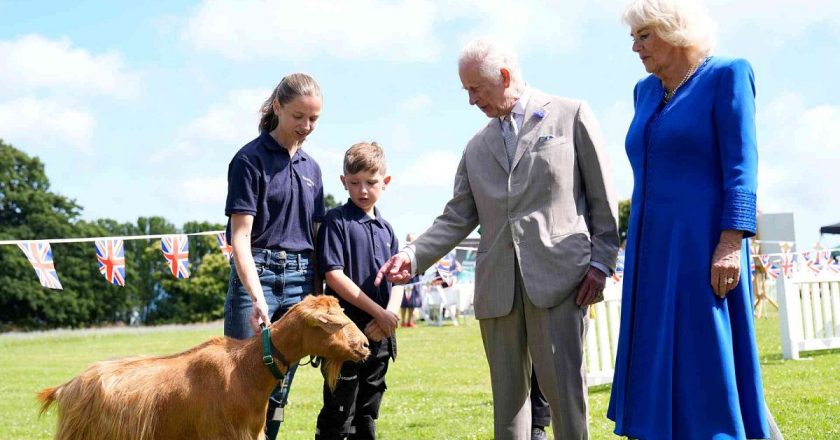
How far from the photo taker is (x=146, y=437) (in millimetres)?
3818

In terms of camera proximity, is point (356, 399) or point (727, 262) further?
point (356, 399)

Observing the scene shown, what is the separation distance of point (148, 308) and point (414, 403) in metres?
50.3

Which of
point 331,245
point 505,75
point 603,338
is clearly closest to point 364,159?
point 331,245

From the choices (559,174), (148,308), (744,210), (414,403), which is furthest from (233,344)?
(148,308)

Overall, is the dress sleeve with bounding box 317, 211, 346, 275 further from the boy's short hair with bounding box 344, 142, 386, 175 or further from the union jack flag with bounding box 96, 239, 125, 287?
the union jack flag with bounding box 96, 239, 125, 287

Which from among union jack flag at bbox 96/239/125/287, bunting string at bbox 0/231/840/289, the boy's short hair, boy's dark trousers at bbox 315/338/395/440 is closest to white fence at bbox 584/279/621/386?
bunting string at bbox 0/231/840/289

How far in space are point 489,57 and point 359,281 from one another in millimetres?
1481

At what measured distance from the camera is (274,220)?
4.37 metres

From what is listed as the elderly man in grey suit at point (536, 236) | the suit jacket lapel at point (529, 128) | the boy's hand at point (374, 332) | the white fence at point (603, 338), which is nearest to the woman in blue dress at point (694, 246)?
the elderly man in grey suit at point (536, 236)

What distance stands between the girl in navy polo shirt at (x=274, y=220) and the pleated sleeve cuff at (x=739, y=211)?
80.3 inches

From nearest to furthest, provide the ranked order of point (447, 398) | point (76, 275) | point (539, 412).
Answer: point (539, 412), point (447, 398), point (76, 275)

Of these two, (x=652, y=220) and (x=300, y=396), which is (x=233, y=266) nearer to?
(x=652, y=220)

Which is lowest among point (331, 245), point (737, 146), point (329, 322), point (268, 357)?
point (268, 357)

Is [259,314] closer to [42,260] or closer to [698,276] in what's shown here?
[698,276]
